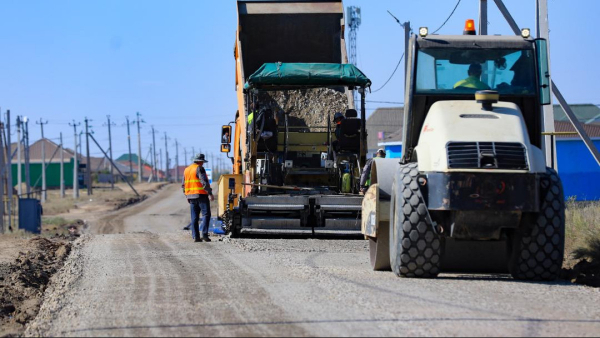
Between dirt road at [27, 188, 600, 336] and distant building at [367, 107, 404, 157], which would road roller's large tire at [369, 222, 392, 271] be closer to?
dirt road at [27, 188, 600, 336]

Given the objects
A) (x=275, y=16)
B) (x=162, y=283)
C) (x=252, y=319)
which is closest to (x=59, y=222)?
(x=275, y=16)

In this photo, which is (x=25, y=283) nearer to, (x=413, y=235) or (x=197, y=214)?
(x=197, y=214)

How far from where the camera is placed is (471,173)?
8.16 metres

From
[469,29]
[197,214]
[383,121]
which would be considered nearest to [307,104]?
[197,214]

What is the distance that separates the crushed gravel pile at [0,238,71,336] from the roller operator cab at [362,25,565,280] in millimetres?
3991

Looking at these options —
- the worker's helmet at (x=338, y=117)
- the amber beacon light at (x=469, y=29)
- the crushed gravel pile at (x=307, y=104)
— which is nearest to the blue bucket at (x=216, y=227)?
the crushed gravel pile at (x=307, y=104)

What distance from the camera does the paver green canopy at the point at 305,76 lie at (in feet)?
52.2

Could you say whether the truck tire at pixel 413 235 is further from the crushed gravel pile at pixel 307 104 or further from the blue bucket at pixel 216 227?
the blue bucket at pixel 216 227

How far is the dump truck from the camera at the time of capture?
15703mm

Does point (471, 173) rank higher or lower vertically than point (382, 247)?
higher

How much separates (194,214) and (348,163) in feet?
10.5

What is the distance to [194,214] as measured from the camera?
52.5ft

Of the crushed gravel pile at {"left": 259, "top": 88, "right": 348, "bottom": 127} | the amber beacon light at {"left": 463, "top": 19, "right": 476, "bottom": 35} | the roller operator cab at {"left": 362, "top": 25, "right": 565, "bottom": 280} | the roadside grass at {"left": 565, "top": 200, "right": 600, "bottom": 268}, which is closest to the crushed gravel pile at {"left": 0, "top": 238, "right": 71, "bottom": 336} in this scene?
the roller operator cab at {"left": 362, "top": 25, "right": 565, "bottom": 280}

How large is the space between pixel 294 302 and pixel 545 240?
112 inches
